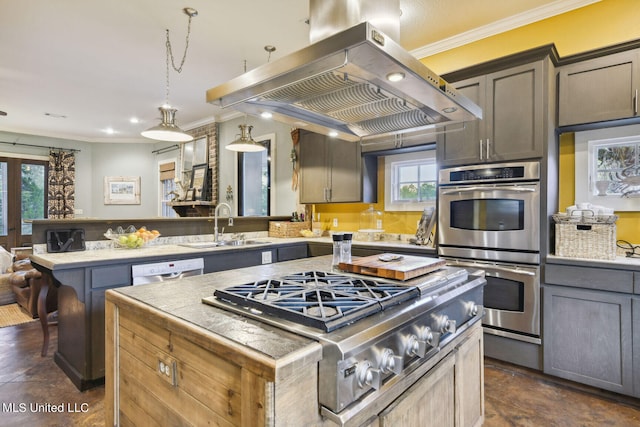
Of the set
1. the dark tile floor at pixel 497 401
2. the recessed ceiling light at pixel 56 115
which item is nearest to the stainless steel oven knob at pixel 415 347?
the dark tile floor at pixel 497 401

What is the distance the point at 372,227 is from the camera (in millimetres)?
4016

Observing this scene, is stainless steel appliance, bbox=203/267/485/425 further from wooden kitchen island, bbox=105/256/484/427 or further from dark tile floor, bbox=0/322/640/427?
dark tile floor, bbox=0/322/640/427

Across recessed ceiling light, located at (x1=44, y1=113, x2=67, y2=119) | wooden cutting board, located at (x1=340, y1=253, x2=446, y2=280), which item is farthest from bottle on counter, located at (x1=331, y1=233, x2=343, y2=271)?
recessed ceiling light, located at (x1=44, y1=113, x2=67, y2=119)

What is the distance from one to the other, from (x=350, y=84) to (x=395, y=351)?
97 centimetres

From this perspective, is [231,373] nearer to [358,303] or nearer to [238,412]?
[238,412]

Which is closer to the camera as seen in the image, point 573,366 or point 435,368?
point 435,368

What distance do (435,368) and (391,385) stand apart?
1.21 ft

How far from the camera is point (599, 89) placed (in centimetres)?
241

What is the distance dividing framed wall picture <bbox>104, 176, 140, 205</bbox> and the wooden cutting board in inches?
313

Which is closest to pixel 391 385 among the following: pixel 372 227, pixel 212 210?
pixel 372 227

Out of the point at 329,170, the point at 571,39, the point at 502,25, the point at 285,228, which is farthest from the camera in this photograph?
the point at 285,228

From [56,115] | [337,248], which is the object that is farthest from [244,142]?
[56,115]

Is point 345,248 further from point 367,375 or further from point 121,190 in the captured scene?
point 121,190

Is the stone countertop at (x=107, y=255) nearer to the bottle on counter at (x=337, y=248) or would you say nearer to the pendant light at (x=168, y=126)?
the pendant light at (x=168, y=126)
